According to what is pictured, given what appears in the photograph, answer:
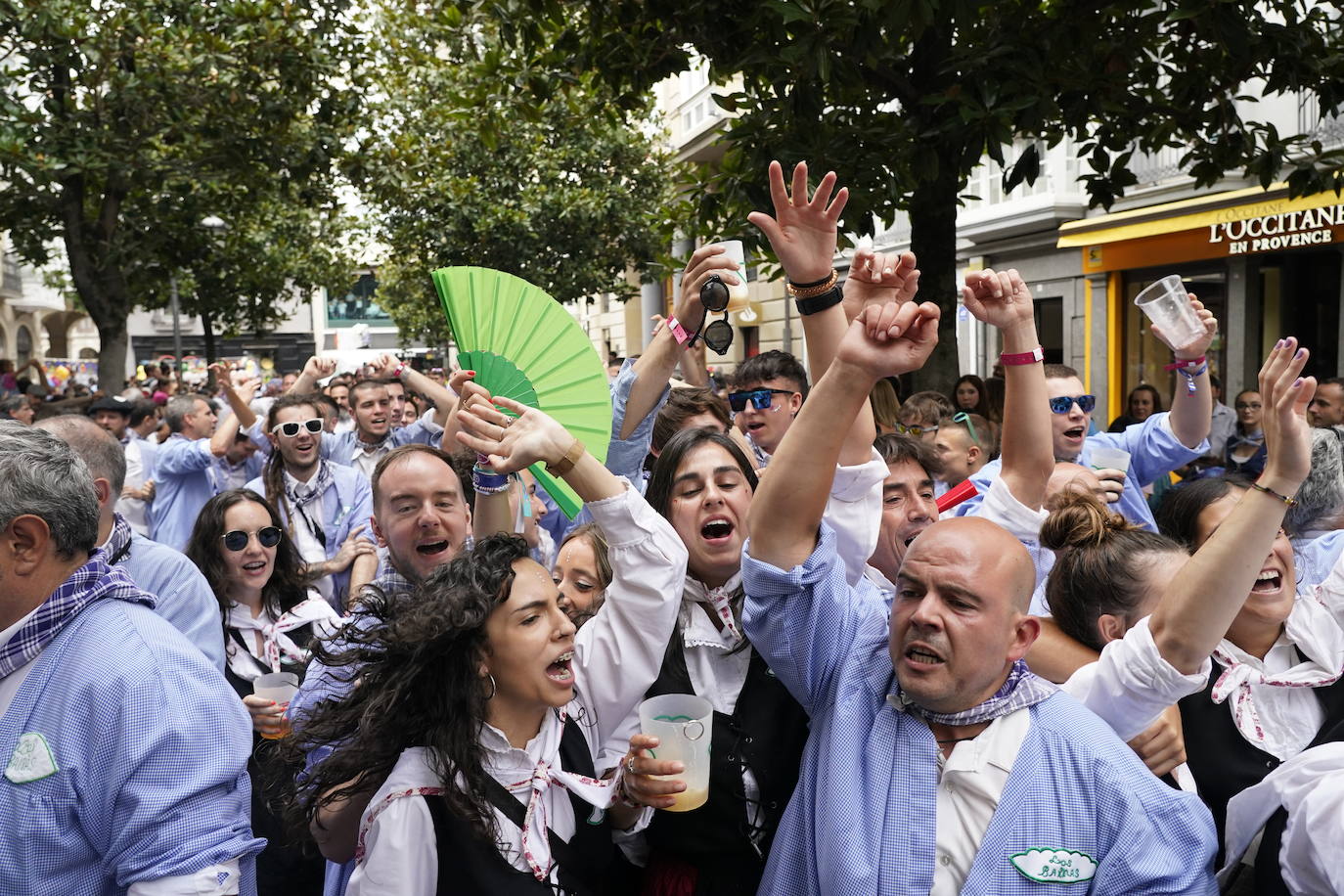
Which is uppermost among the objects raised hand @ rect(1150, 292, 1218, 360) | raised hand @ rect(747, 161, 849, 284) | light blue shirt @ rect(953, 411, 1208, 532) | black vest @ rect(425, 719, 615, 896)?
raised hand @ rect(747, 161, 849, 284)

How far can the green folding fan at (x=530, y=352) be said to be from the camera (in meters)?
2.89

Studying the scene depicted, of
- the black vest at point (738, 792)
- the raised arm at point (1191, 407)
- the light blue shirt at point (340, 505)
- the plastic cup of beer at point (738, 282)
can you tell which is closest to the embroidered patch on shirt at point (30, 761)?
the black vest at point (738, 792)

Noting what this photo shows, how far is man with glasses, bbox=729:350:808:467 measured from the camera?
5.22 meters

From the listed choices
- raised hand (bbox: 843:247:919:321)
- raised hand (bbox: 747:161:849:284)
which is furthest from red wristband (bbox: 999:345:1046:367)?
raised hand (bbox: 747:161:849:284)

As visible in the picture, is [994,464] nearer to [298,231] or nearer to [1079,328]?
[1079,328]

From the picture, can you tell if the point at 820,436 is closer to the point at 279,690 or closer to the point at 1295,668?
the point at 1295,668

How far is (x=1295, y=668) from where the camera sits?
277 cm

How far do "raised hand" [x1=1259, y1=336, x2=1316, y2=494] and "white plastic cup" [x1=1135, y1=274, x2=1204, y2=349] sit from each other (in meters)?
2.02

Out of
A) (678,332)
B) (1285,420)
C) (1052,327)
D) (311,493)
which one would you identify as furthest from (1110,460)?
(1052,327)

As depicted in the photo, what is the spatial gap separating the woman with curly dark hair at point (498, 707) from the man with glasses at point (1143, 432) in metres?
2.98

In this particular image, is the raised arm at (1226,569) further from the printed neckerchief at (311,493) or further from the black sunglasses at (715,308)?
the printed neckerchief at (311,493)

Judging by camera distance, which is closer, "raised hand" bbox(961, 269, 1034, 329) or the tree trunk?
"raised hand" bbox(961, 269, 1034, 329)

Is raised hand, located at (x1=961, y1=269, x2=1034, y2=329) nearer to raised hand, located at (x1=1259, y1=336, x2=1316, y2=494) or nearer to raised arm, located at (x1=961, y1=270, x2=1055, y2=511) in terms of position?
raised arm, located at (x1=961, y1=270, x2=1055, y2=511)

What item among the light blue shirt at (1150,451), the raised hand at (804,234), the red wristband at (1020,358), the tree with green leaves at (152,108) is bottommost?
the light blue shirt at (1150,451)
